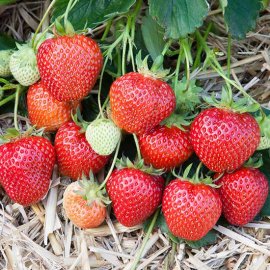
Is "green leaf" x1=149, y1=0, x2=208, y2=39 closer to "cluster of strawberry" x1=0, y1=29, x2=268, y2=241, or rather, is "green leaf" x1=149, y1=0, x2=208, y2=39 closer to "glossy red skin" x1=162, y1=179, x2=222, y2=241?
"cluster of strawberry" x1=0, y1=29, x2=268, y2=241

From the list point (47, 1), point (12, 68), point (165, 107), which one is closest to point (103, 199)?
point (165, 107)

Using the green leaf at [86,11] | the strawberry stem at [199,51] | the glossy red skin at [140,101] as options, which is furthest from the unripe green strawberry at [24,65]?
the strawberry stem at [199,51]

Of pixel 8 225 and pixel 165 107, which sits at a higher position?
pixel 165 107

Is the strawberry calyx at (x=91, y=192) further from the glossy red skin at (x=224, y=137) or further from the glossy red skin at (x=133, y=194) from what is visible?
the glossy red skin at (x=224, y=137)

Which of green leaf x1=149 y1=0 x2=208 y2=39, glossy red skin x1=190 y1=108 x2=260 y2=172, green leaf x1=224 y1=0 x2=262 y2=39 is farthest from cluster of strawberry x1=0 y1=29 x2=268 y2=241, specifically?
green leaf x1=224 y1=0 x2=262 y2=39

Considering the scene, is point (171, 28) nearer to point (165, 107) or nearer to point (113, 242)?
point (165, 107)

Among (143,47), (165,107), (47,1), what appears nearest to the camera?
(165,107)

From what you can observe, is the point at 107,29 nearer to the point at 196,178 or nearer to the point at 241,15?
the point at 241,15
